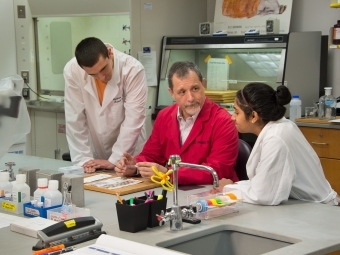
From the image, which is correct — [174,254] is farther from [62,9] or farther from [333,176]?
[62,9]

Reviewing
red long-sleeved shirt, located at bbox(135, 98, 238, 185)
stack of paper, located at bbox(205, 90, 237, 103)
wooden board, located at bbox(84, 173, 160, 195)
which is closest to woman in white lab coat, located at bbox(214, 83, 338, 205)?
red long-sleeved shirt, located at bbox(135, 98, 238, 185)

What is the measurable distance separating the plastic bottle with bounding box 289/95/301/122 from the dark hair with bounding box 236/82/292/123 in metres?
2.21

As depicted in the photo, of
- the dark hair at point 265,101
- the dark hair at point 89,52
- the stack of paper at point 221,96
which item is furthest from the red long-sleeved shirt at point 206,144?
the stack of paper at point 221,96

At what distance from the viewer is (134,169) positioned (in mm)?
2883

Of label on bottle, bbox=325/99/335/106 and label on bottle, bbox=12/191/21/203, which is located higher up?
label on bottle, bbox=325/99/335/106

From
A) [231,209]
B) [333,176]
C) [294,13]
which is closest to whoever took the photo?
[231,209]

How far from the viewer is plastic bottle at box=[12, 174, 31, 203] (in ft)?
7.52

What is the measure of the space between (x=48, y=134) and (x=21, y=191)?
134 inches

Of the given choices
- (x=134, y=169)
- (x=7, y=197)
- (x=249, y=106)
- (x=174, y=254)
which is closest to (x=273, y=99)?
(x=249, y=106)

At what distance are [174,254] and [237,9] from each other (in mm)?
4075

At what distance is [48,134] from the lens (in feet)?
18.5

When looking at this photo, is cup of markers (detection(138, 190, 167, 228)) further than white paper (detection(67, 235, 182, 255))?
Yes

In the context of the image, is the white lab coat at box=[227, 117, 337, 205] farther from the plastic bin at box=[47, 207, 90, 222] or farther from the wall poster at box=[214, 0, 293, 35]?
the wall poster at box=[214, 0, 293, 35]

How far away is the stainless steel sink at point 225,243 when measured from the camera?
1.96 metres
